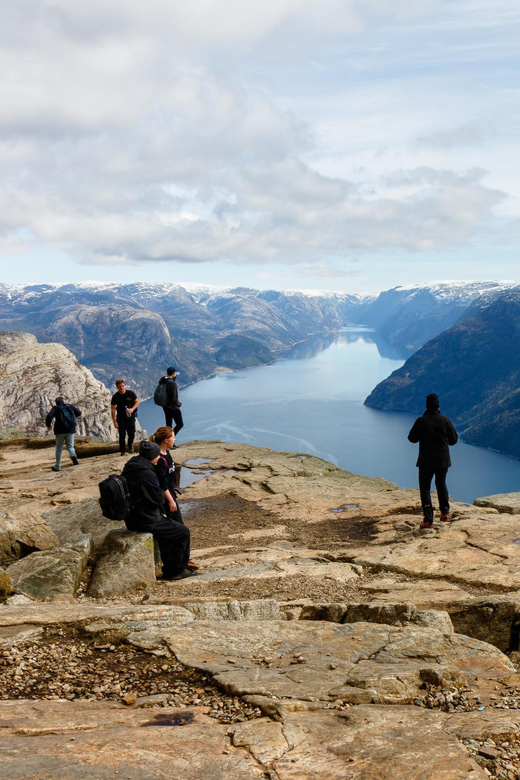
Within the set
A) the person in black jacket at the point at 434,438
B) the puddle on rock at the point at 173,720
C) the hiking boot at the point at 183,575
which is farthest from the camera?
the person in black jacket at the point at 434,438

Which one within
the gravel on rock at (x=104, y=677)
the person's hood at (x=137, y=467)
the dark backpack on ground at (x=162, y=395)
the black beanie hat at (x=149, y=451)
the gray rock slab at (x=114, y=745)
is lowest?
the gravel on rock at (x=104, y=677)

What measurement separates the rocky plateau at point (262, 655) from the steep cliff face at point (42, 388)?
96558 mm

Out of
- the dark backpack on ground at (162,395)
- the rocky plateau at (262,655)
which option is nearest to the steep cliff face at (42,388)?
the dark backpack on ground at (162,395)

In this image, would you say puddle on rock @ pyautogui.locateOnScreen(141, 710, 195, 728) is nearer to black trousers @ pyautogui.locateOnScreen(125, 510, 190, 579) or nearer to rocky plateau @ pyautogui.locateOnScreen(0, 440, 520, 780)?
rocky plateau @ pyautogui.locateOnScreen(0, 440, 520, 780)

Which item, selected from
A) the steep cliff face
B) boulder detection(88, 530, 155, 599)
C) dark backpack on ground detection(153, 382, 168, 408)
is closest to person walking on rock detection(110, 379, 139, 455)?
dark backpack on ground detection(153, 382, 168, 408)

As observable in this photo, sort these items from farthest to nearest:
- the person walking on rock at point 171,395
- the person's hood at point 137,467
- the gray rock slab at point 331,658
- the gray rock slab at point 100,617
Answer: the person walking on rock at point 171,395
the person's hood at point 137,467
the gray rock slab at point 100,617
the gray rock slab at point 331,658

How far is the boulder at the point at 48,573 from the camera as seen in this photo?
9.63m

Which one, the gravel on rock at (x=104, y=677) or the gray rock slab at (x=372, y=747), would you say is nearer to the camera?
the gray rock slab at (x=372, y=747)

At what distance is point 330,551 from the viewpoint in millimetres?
14023

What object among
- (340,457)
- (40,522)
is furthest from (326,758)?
(340,457)

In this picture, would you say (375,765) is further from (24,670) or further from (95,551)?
(95,551)

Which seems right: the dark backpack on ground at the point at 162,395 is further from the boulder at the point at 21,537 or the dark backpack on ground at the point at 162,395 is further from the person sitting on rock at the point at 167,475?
the boulder at the point at 21,537

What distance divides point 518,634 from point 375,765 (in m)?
5.46

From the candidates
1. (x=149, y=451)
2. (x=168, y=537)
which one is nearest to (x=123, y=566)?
(x=168, y=537)
